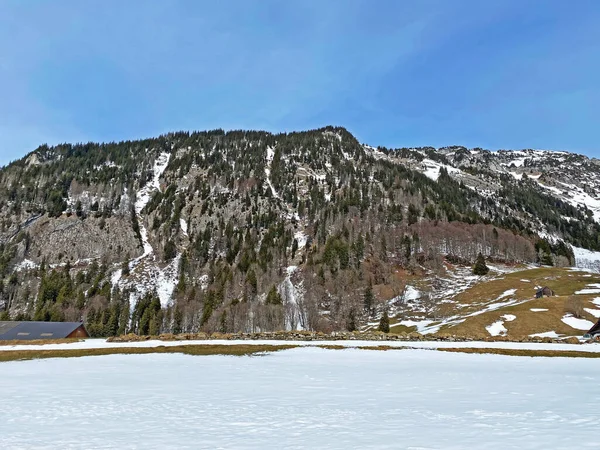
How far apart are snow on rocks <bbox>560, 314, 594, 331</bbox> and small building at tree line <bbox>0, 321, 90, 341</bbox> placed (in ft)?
289

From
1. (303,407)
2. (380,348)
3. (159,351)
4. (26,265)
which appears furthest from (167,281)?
(303,407)

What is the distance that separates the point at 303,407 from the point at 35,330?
7326cm

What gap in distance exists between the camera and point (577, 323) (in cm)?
6850

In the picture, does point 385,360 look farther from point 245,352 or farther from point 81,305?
point 81,305

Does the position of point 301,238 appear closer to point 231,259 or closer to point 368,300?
point 231,259

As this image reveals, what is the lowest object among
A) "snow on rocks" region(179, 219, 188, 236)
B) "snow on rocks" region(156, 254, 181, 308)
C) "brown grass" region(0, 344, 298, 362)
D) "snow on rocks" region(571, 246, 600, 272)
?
"brown grass" region(0, 344, 298, 362)

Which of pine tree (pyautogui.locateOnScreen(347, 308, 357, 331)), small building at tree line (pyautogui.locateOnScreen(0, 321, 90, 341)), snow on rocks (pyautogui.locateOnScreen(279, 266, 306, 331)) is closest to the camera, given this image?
small building at tree line (pyautogui.locateOnScreen(0, 321, 90, 341))

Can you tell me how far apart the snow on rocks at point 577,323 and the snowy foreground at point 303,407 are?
5305cm

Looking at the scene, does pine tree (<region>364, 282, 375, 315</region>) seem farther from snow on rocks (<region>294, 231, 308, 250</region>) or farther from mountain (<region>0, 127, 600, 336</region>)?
snow on rocks (<region>294, 231, 308, 250</region>)

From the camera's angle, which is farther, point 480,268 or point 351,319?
point 480,268

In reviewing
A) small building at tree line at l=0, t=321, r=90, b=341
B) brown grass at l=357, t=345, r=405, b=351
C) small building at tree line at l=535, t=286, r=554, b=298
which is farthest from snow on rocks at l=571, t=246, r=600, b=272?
small building at tree line at l=0, t=321, r=90, b=341

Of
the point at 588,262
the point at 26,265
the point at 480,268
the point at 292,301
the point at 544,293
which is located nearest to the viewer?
the point at 544,293

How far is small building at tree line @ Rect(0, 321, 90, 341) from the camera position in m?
66.6

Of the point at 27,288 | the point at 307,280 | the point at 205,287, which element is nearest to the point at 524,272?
the point at 307,280
